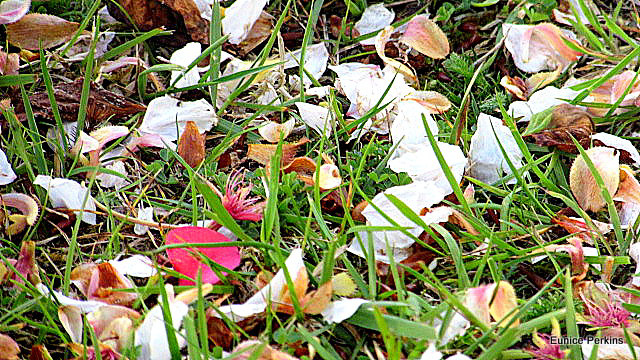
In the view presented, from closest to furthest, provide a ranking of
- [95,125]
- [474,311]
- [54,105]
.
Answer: [474,311]
[54,105]
[95,125]

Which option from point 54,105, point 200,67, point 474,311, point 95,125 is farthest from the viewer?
point 200,67

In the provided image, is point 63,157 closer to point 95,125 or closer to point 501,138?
point 95,125

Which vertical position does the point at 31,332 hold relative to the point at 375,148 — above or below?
below

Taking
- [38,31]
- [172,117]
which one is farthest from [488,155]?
[38,31]

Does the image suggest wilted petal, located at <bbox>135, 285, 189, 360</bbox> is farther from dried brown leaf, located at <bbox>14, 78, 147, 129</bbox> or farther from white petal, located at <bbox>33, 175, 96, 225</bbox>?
dried brown leaf, located at <bbox>14, 78, 147, 129</bbox>

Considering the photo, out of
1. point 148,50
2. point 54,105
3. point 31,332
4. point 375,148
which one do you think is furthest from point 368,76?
point 31,332

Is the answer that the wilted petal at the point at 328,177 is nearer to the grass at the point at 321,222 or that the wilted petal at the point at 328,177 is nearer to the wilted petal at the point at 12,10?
the grass at the point at 321,222

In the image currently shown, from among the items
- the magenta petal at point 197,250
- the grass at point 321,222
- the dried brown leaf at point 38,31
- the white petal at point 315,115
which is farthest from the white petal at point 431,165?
the dried brown leaf at point 38,31
